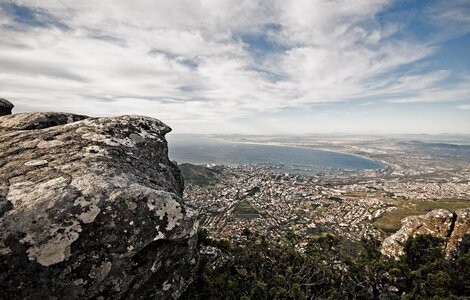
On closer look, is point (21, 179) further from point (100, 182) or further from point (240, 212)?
point (240, 212)

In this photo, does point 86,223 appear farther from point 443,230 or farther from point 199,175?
point 199,175

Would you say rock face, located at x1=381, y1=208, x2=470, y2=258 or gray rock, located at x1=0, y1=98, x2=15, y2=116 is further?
rock face, located at x1=381, y1=208, x2=470, y2=258

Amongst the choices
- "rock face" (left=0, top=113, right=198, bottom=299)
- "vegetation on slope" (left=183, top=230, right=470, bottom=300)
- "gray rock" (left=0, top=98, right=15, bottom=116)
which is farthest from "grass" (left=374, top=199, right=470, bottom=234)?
"gray rock" (left=0, top=98, right=15, bottom=116)

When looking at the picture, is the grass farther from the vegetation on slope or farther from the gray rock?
the gray rock

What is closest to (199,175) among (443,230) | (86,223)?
(443,230)

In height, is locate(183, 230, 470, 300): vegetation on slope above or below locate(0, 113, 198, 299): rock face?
below

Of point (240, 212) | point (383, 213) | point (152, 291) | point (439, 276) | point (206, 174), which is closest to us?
point (152, 291)

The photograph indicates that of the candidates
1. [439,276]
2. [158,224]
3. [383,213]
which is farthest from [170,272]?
[383,213]
